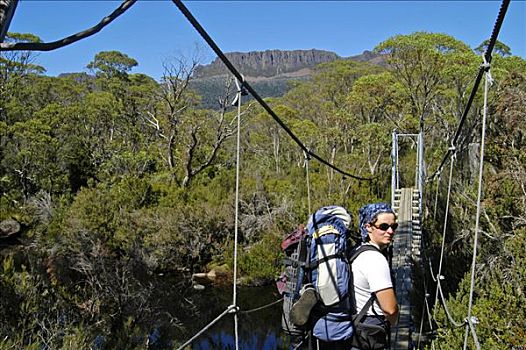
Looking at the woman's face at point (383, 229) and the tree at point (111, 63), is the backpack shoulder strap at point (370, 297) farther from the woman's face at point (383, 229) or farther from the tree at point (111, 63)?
the tree at point (111, 63)

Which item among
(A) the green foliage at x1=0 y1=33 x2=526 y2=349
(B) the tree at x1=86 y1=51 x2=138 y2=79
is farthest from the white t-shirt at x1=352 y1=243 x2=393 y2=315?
(B) the tree at x1=86 y1=51 x2=138 y2=79

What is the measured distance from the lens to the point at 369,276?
4.67ft

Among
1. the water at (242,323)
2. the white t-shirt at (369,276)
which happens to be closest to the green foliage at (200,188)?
the water at (242,323)

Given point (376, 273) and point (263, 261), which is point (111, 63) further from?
point (376, 273)

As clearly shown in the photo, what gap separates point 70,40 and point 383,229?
3.15 ft

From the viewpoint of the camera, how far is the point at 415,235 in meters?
6.27

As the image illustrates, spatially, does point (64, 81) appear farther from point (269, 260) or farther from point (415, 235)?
point (415, 235)

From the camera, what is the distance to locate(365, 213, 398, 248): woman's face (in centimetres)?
151

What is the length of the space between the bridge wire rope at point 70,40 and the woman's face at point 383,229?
2.89ft

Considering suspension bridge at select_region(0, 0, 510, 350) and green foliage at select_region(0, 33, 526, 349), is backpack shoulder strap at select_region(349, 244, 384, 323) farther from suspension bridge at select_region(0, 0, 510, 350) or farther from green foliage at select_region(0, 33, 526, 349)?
green foliage at select_region(0, 33, 526, 349)

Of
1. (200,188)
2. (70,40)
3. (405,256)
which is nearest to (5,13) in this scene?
(70,40)

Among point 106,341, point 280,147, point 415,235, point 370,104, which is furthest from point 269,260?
point 280,147

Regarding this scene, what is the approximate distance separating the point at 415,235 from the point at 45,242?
7188 mm

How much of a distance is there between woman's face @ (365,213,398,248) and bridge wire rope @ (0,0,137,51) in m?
0.88
